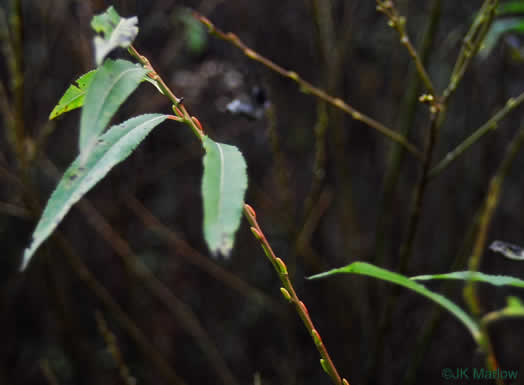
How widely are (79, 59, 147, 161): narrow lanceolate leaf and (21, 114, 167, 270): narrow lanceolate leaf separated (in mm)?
30

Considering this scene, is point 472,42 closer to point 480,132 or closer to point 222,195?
point 480,132

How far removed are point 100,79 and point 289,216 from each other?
2.31ft

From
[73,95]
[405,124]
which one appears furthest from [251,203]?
[73,95]

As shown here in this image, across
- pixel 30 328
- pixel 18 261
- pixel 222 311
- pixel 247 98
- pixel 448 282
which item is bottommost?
pixel 30 328

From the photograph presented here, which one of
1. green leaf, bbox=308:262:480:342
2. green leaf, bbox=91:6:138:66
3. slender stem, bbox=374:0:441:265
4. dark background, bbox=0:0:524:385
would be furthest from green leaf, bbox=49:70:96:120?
dark background, bbox=0:0:524:385

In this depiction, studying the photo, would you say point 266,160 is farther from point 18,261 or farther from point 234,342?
point 18,261

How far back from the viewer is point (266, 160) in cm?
226

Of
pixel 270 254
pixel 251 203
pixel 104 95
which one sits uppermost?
pixel 104 95

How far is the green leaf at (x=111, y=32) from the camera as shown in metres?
0.37

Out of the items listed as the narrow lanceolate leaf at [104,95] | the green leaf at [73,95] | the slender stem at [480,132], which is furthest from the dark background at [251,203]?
the narrow lanceolate leaf at [104,95]

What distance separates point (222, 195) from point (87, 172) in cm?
12

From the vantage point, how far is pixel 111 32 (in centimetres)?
40

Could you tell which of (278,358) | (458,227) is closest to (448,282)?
(458,227)

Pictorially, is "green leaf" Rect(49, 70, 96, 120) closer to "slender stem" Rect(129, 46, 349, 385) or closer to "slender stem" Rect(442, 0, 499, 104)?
"slender stem" Rect(129, 46, 349, 385)
